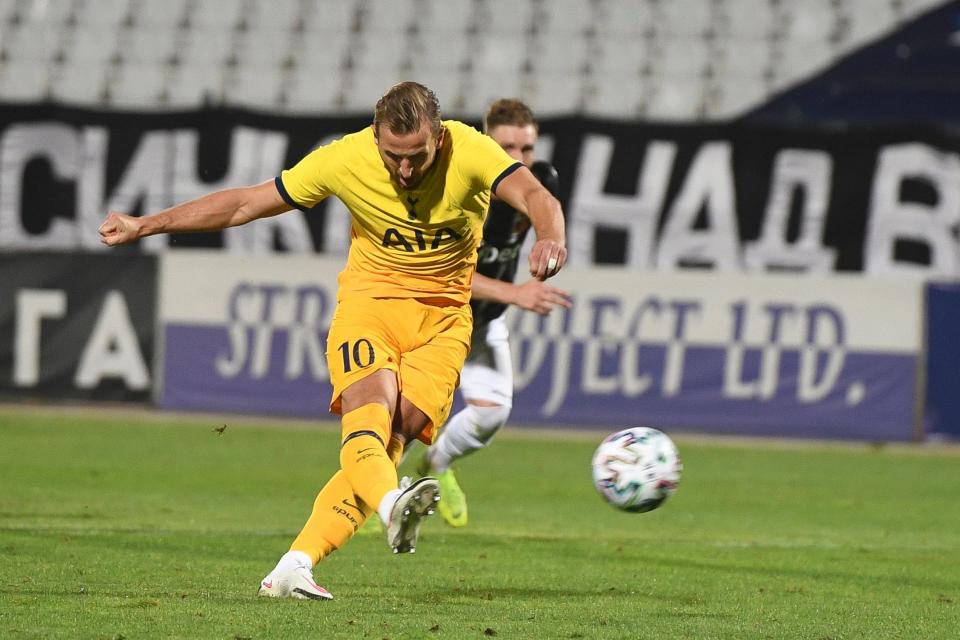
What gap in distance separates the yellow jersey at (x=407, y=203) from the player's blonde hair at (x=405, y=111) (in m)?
0.31

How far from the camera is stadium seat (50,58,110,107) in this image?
23.0 meters

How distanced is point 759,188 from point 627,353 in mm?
2714

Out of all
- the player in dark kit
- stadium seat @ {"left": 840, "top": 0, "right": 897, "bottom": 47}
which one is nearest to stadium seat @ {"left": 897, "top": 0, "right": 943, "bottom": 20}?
stadium seat @ {"left": 840, "top": 0, "right": 897, "bottom": 47}

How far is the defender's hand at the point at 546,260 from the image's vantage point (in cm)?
558

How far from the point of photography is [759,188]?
17609mm

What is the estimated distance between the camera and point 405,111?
19.1ft

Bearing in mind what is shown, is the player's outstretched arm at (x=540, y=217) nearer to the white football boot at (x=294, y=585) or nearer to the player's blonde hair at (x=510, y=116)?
the white football boot at (x=294, y=585)

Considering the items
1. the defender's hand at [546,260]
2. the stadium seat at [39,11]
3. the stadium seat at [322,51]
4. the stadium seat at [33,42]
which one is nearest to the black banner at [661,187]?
the stadium seat at [322,51]

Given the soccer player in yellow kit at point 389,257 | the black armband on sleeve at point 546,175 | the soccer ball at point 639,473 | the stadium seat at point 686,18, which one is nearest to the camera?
the soccer player in yellow kit at point 389,257

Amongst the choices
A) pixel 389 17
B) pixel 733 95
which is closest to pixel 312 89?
pixel 389 17

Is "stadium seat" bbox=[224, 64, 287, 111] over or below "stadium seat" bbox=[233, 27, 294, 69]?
below

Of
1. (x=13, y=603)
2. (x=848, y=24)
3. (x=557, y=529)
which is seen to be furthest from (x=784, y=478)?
(x=848, y=24)

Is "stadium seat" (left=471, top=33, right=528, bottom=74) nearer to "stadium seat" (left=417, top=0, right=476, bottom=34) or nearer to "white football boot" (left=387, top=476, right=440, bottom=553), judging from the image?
"stadium seat" (left=417, top=0, right=476, bottom=34)

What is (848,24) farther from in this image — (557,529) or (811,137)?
(557,529)
